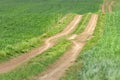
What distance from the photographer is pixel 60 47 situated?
31078mm

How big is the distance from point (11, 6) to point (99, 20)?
24.8 metres

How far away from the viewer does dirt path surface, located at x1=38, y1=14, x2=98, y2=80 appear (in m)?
22.2

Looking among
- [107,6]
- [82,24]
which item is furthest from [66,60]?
[107,6]

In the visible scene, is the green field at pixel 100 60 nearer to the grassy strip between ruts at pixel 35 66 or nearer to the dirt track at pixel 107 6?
the grassy strip between ruts at pixel 35 66

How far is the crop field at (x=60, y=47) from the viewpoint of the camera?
22.1 m

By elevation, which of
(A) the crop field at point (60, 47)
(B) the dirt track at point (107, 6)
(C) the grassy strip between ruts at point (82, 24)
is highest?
(A) the crop field at point (60, 47)

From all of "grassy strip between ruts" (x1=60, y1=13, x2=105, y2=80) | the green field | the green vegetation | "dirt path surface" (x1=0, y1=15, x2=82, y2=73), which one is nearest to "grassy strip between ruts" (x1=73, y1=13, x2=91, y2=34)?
"dirt path surface" (x1=0, y1=15, x2=82, y2=73)

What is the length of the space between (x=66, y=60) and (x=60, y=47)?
4584 millimetres

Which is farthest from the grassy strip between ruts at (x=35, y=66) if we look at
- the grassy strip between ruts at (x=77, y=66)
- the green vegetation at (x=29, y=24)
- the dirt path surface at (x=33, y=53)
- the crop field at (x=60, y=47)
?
the green vegetation at (x=29, y=24)

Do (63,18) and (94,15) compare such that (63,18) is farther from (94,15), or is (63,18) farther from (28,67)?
(28,67)

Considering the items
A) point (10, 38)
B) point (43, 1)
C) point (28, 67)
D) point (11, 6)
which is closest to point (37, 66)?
point (28, 67)

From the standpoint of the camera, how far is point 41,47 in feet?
106

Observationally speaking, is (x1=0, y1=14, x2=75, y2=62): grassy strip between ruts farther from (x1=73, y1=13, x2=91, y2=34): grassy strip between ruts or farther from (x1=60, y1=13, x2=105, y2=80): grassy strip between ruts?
(x1=60, y1=13, x2=105, y2=80): grassy strip between ruts

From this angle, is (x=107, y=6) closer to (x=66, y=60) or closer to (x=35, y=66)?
(x=66, y=60)
